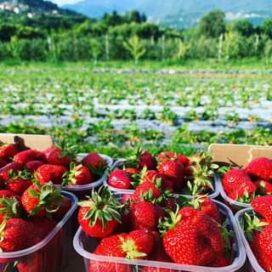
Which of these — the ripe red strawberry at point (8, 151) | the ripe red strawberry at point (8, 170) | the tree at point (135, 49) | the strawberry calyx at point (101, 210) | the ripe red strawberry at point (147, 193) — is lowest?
the tree at point (135, 49)

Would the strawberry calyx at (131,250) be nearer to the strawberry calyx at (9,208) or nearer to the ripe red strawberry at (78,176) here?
the strawberry calyx at (9,208)

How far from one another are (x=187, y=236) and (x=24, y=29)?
22181 mm

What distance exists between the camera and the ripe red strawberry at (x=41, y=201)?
105cm

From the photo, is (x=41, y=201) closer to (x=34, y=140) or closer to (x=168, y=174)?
(x=168, y=174)

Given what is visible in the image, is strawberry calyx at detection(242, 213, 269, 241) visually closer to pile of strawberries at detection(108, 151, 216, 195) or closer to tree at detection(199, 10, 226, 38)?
Result: pile of strawberries at detection(108, 151, 216, 195)

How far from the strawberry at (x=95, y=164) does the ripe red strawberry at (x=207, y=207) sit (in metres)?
0.50

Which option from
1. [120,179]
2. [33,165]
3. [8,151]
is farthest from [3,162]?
[120,179]

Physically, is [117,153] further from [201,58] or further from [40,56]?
[40,56]

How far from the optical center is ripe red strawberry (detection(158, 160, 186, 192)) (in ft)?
4.57

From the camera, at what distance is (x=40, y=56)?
63.9ft

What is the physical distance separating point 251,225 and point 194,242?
24 cm

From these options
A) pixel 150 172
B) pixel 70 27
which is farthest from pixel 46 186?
pixel 70 27

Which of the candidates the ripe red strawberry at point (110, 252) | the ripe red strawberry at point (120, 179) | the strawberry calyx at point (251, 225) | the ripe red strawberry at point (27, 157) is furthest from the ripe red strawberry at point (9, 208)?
the strawberry calyx at point (251, 225)

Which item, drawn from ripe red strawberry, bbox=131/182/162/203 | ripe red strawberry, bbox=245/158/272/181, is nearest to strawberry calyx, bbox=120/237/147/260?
ripe red strawberry, bbox=131/182/162/203
